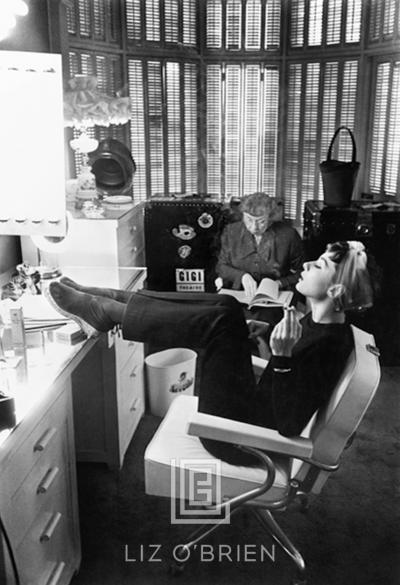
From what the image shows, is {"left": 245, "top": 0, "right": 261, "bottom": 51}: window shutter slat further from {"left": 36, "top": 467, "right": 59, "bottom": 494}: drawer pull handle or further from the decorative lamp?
{"left": 36, "top": 467, "right": 59, "bottom": 494}: drawer pull handle

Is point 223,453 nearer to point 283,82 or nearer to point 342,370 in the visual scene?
point 342,370

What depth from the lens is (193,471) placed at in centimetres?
180

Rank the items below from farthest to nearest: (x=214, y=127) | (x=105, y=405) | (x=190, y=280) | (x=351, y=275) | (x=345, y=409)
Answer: (x=105, y=405) → (x=190, y=280) → (x=214, y=127) → (x=351, y=275) → (x=345, y=409)

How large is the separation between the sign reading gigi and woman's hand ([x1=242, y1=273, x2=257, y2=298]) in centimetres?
14

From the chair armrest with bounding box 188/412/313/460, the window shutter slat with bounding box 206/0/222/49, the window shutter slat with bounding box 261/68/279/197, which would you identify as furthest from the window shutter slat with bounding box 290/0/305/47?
the chair armrest with bounding box 188/412/313/460

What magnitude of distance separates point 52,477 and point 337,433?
0.75 metres

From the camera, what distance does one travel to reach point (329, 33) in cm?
186

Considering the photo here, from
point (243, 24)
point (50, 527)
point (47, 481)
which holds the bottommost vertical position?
point (50, 527)

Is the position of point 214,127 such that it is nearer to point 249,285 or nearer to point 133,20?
point 133,20

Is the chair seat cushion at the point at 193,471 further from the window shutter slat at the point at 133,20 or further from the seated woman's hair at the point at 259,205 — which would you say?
the window shutter slat at the point at 133,20

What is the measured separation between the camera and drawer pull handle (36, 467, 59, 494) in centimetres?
161

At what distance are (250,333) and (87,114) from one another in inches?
36.2

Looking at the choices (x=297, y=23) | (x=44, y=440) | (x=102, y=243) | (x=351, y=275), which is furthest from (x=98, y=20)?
(x=44, y=440)

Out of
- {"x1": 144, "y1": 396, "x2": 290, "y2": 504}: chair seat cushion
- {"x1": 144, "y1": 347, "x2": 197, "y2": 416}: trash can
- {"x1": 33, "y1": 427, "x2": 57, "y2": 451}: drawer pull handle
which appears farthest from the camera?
{"x1": 144, "y1": 347, "x2": 197, "y2": 416}: trash can
